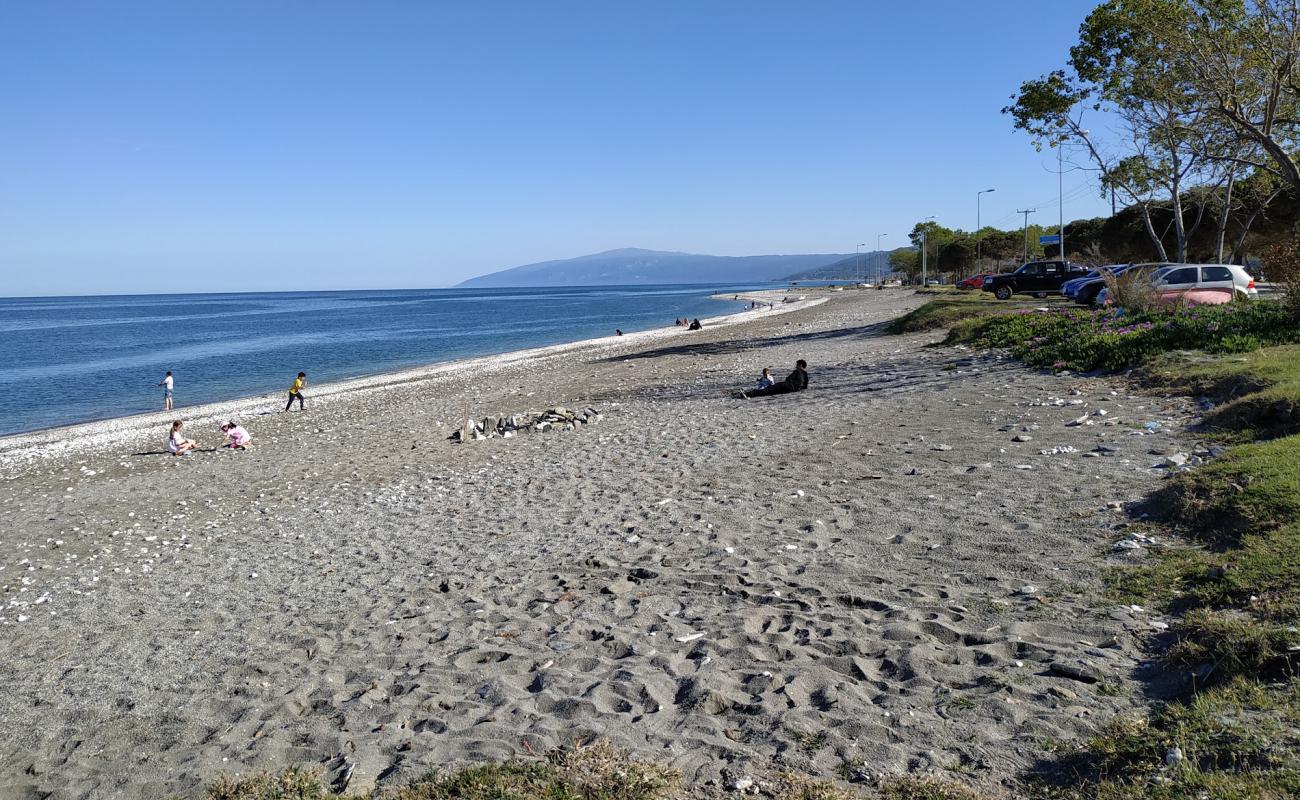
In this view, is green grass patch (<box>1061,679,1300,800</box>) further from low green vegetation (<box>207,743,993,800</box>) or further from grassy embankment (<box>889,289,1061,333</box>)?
grassy embankment (<box>889,289,1061,333</box>)

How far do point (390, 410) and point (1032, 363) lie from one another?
56.8 feet

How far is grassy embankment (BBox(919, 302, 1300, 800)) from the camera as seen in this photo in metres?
3.72

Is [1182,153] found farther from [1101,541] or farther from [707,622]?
[707,622]

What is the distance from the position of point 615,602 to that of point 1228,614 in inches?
176

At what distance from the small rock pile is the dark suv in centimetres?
2907

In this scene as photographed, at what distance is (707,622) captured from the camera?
248 inches

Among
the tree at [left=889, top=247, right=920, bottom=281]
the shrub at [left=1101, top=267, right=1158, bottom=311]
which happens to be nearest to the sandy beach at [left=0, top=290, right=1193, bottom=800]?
the shrub at [left=1101, top=267, right=1158, bottom=311]

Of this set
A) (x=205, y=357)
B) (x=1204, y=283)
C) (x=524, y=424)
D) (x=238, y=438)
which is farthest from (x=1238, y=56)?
(x=205, y=357)

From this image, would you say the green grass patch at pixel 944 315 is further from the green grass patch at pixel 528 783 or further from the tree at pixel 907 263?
the tree at pixel 907 263

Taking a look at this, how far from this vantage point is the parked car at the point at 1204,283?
2200 centimetres

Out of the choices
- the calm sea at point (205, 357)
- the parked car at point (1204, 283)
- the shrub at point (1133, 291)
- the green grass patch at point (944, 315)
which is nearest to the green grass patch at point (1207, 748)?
the shrub at point (1133, 291)

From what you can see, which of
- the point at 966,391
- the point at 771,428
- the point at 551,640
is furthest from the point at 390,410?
the point at 551,640

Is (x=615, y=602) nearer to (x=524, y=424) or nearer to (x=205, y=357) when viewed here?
(x=524, y=424)

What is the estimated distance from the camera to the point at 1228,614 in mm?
5160
